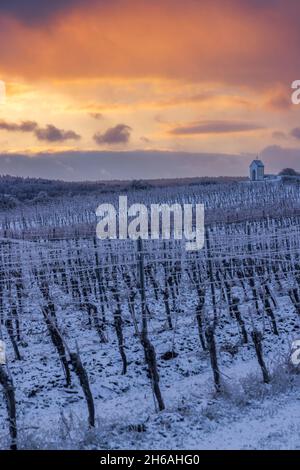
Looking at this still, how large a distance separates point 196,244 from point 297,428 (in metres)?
8.25

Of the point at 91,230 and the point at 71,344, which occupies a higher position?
the point at 91,230

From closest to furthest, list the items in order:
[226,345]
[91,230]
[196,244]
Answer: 1. [226,345]
2. [196,244]
3. [91,230]

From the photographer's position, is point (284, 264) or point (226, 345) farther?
point (284, 264)

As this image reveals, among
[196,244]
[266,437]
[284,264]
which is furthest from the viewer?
[284,264]

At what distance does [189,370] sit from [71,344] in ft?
7.49

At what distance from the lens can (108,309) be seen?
12477mm

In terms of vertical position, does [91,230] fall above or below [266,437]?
above

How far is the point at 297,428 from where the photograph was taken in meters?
6.44

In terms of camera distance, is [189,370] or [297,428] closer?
[297,428]

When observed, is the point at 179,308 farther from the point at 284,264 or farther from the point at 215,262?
the point at 284,264
